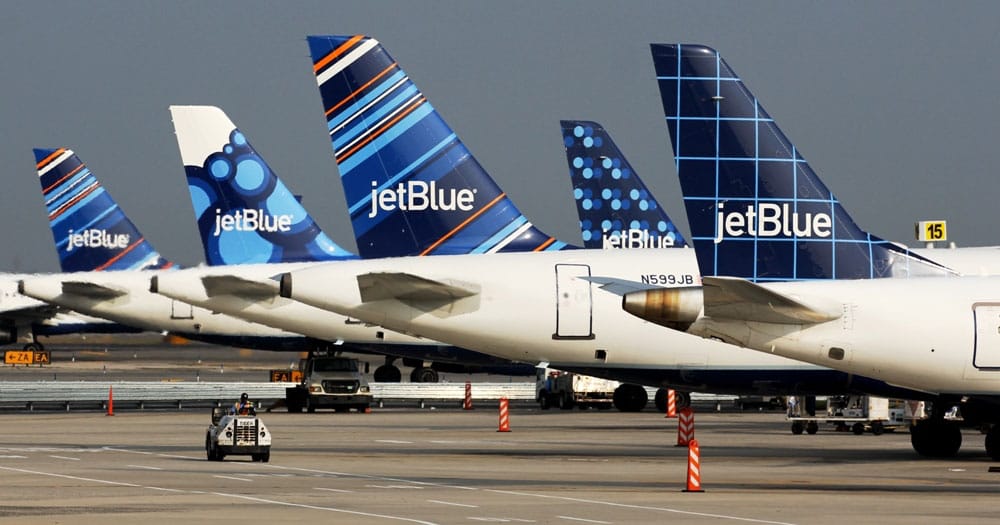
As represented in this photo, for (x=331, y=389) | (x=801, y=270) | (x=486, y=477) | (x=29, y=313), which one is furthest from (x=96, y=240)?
(x=801, y=270)

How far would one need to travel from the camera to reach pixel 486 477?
32.8 m

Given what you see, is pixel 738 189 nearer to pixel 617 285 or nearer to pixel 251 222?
pixel 617 285

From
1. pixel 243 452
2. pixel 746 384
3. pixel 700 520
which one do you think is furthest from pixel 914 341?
pixel 243 452

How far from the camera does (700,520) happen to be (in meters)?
24.7

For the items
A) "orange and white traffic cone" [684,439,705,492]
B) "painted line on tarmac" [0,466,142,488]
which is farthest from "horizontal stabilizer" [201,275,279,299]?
"orange and white traffic cone" [684,439,705,492]

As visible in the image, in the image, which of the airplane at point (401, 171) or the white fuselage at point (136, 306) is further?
the white fuselage at point (136, 306)

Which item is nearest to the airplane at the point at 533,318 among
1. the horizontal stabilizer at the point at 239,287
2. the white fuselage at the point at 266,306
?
the white fuselage at the point at 266,306

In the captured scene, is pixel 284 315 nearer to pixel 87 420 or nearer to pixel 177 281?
pixel 177 281

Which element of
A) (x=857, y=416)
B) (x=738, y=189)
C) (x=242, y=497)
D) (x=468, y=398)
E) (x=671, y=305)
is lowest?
(x=242, y=497)

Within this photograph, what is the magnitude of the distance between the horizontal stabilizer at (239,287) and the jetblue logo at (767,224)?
15.7 m

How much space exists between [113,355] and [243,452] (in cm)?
11340

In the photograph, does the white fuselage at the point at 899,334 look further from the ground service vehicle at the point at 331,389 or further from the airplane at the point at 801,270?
the ground service vehicle at the point at 331,389

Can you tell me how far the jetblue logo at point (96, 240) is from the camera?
278ft

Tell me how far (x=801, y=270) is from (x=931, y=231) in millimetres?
22580
